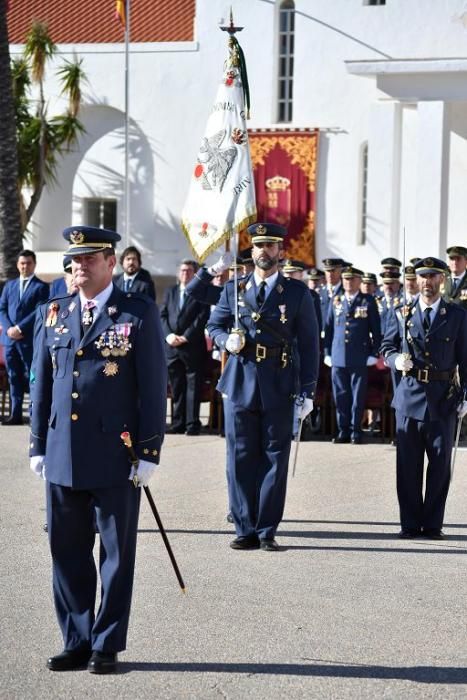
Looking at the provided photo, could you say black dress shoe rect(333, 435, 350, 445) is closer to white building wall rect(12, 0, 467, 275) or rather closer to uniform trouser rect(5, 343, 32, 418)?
uniform trouser rect(5, 343, 32, 418)

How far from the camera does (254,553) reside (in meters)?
8.21

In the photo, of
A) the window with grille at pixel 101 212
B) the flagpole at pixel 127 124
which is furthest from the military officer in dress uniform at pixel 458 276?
the window with grille at pixel 101 212

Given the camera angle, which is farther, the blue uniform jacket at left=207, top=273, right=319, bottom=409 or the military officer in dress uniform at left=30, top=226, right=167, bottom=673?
the blue uniform jacket at left=207, top=273, right=319, bottom=409

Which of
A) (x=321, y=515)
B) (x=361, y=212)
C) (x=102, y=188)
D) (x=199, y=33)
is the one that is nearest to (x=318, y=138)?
(x=361, y=212)

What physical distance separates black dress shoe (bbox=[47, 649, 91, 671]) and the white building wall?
18.7 meters

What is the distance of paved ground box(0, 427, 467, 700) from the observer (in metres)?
5.61

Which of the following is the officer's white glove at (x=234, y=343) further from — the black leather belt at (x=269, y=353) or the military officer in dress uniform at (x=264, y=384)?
the black leather belt at (x=269, y=353)

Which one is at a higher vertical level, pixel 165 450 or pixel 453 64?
pixel 453 64

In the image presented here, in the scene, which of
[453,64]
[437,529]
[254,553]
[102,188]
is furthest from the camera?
[102,188]

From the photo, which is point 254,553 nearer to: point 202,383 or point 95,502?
point 95,502

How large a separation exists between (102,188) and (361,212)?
599cm

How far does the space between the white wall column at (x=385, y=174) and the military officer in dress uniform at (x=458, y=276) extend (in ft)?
39.9

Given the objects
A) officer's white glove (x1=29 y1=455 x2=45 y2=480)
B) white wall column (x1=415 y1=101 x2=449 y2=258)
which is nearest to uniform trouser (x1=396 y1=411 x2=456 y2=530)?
officer's white glove (x1=29 y1=455 x2=45 y2=480)

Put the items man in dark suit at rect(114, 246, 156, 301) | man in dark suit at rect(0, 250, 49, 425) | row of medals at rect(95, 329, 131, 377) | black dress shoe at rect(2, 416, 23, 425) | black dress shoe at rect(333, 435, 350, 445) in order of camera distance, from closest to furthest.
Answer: row of medals at rect(95, 329, 131, 377) < black dress shoe at rect(333, 435, 350, 445) < man in dark suit at rect(114, 246, 156, 301) < man in dark suit at rect(0, 250, 49, 425) < black dress shoe at rect(2, 416, 23, 425)
